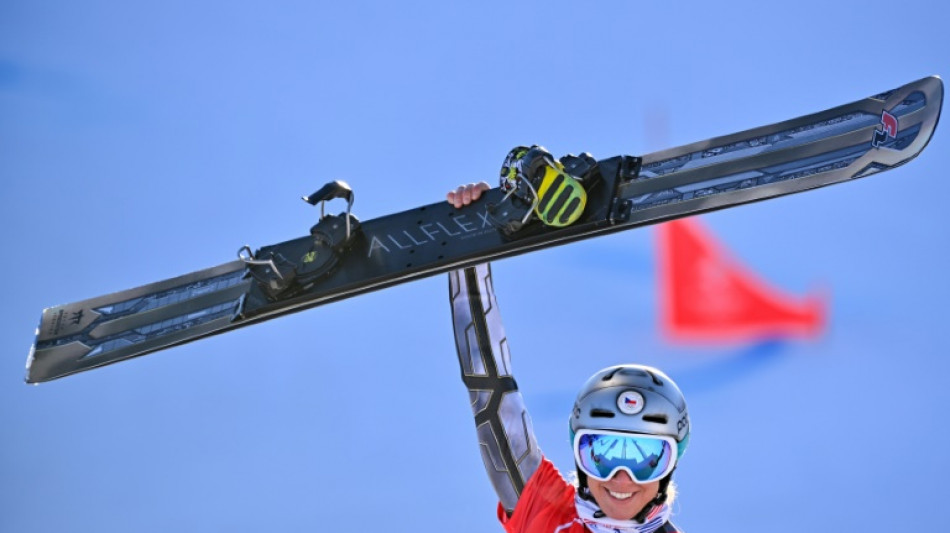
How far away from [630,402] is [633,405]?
0.02 metres

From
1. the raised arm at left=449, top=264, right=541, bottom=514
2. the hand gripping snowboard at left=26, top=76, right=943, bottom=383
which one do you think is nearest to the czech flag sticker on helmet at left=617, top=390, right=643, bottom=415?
the raised arm at left=449, top=264, right=541, bottom=514

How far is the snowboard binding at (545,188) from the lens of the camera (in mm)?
6941

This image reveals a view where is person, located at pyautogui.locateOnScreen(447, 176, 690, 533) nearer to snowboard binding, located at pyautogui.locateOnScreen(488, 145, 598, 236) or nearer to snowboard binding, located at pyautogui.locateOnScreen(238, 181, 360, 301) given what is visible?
snowboard binding, located at pyautogui.locateOnScreen(488, 145, 598, 236)

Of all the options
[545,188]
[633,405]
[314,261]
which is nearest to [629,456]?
[633,405]

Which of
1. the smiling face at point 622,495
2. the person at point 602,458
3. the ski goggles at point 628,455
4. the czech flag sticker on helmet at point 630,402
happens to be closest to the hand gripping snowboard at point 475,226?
the person at point 602,458

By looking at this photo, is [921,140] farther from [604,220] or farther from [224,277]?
[224,277]

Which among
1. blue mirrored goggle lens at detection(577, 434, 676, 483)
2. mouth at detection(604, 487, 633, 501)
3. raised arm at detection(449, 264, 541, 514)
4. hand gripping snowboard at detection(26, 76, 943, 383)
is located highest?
hand gripping snowboard at detection(26, 76, 943, 383)

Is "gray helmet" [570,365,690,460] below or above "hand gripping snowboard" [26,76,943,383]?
below

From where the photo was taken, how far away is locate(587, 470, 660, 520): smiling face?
6.07 m

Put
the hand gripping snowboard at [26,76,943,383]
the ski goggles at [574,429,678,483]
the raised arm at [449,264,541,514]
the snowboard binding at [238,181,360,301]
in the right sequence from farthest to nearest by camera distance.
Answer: the snowboard binding at [238,181,360,301], the raised arm at [449,264,541,514], the hand gripping snowboard at [26,76,943,383], the ski goggles at [574,429,678,483]

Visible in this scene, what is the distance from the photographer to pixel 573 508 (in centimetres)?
636

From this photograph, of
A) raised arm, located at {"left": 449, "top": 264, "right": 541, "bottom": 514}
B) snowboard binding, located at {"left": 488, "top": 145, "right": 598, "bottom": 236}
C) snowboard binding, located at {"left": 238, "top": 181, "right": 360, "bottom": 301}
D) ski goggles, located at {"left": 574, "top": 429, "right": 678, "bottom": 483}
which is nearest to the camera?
ski goggles, located at {"left": 574, "top": 429, "right": 678, "bottom": 483}

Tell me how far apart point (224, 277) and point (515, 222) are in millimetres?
1891

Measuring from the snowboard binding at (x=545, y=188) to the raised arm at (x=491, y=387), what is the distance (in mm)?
376
